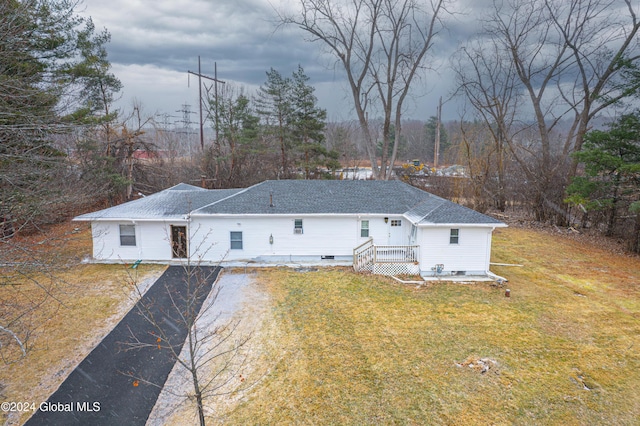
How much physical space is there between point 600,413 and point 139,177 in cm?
2888

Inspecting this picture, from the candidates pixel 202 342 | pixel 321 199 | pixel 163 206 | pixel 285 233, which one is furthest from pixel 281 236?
pixel 202 342

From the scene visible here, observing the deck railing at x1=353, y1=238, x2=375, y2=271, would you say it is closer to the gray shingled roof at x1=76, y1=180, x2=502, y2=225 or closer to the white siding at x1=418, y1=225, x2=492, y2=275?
the gray shingled roof at x1=76, y1=180, x2=502, y2=225

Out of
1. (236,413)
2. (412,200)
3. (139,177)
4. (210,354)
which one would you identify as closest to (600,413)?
(236,413)

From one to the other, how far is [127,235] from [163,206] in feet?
6.29

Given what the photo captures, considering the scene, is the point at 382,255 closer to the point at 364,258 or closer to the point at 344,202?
the point at 364,258

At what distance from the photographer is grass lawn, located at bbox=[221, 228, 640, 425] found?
634cm

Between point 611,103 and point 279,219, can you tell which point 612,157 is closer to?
point 611,103

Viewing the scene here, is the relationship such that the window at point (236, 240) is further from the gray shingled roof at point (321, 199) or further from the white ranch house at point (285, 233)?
the gray shingled roof at point (321, 199)

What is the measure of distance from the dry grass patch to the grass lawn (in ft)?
14.1

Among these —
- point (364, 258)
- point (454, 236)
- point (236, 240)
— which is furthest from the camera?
point (236, 240)

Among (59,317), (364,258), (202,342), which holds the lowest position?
(59,317)

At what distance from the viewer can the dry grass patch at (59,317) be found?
6.89 m

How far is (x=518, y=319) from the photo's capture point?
982 cm

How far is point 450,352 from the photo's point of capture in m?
8.14
